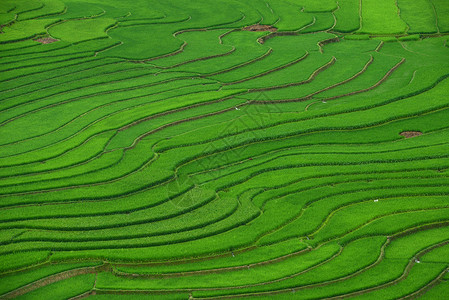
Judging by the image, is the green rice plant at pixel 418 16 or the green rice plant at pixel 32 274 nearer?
the green rice plant at pixel 32 274

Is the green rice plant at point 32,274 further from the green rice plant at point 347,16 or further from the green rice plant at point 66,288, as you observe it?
the green rice plant at point 347,16

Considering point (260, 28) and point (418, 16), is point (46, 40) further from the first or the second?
point (418, 16)

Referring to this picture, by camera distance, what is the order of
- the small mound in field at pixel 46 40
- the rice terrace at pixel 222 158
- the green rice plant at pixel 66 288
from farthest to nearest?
the small mound in field at pixel 46 40 < the rice terrace at pixel 222 158 < the green rice plant at pixel 66 288

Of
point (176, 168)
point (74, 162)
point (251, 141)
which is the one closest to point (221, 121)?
point (251, 141)

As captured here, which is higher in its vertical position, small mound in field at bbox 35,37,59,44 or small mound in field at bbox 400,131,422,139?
small mound in field at bbox 35,37,59,44

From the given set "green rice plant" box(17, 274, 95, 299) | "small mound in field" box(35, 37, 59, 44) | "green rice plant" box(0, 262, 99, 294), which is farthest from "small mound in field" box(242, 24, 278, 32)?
"green rice plant" box(17, 274, 95, 299)

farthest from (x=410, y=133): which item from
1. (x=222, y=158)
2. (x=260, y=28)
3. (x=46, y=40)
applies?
(x=46, y=40)

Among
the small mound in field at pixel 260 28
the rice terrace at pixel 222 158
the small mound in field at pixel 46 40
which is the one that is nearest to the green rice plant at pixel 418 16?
the rice terrace at pixel 222 158

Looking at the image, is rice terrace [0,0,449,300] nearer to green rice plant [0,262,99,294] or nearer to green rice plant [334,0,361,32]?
green rice plant [0,262,99,294]

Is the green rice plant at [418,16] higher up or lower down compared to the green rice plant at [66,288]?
higher up

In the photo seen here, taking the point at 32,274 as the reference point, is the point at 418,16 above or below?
above
